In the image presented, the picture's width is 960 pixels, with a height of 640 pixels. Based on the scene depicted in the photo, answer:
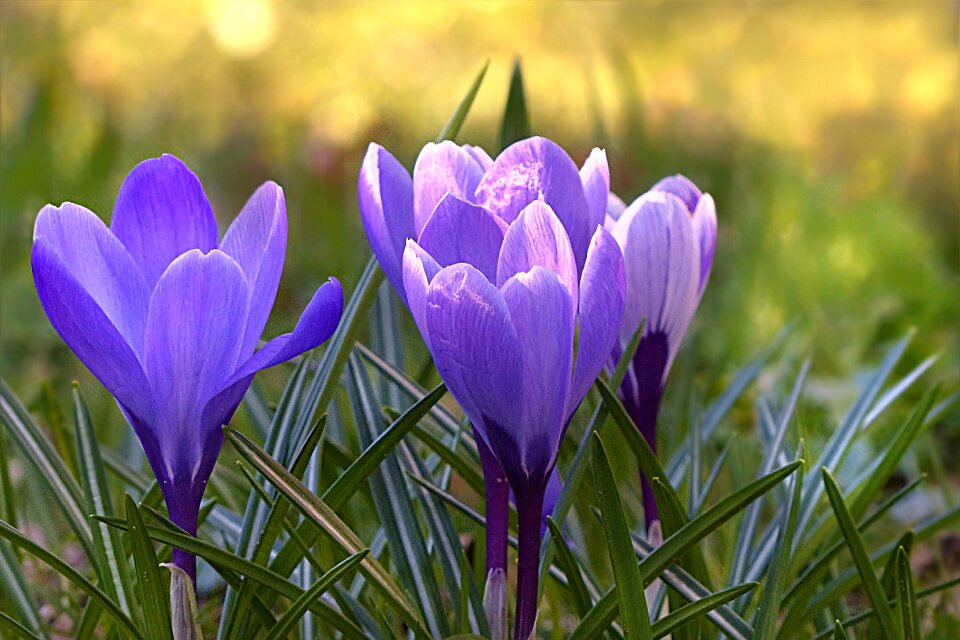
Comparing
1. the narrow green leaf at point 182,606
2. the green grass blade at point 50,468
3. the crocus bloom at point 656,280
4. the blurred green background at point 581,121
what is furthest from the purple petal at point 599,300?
the blurred green background at point 581,121

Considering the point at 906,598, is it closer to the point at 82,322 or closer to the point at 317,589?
the point at 317,589

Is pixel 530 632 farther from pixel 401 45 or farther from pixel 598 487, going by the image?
pixel 401 45

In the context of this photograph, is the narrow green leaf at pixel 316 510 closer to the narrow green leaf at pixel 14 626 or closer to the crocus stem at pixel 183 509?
the crocus stem at pixel 183 509

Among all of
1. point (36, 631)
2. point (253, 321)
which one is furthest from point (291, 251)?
point (253, 321)

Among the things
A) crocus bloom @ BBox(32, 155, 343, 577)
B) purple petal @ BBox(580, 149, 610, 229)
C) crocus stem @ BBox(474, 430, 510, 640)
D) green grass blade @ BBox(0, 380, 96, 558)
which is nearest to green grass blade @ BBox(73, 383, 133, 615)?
green grass blade @ BBox(0, 380, 96, 558)

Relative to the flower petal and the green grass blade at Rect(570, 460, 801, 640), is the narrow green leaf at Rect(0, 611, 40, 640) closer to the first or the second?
the green grass blade at Rect(570, 460, 801, 640)
